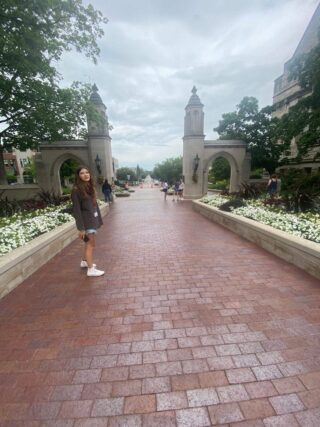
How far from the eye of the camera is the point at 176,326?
95.8 inches

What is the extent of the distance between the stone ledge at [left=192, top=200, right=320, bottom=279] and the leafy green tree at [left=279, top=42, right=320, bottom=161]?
7749mm

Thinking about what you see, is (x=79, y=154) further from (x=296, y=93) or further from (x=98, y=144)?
(x=296, y=93)

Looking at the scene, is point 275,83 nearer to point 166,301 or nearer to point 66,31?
point 66,31

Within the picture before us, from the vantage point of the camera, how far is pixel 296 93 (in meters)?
20.7

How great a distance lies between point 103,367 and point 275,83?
33.7 metres

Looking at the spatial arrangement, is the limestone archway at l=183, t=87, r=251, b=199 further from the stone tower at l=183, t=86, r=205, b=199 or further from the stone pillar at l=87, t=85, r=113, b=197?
the stone pillar at l=87, t=85, r=113, b=197

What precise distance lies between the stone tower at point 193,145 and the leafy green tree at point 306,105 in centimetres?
608

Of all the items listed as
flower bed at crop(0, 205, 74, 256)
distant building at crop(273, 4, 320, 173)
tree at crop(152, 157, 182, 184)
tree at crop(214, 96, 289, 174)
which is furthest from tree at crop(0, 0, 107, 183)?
tree at crop(152, 157, 182, 184)

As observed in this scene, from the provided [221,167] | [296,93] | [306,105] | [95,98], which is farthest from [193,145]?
[296,93]

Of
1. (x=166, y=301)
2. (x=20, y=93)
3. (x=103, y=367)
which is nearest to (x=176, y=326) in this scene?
(x=166, y=301)

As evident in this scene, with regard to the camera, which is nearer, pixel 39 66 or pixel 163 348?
pixel 163 348

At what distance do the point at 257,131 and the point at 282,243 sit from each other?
1622 centimetres

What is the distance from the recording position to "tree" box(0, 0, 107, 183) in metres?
8.14

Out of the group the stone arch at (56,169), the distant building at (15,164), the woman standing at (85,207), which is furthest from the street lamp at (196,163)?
the distant building at (15,164)
